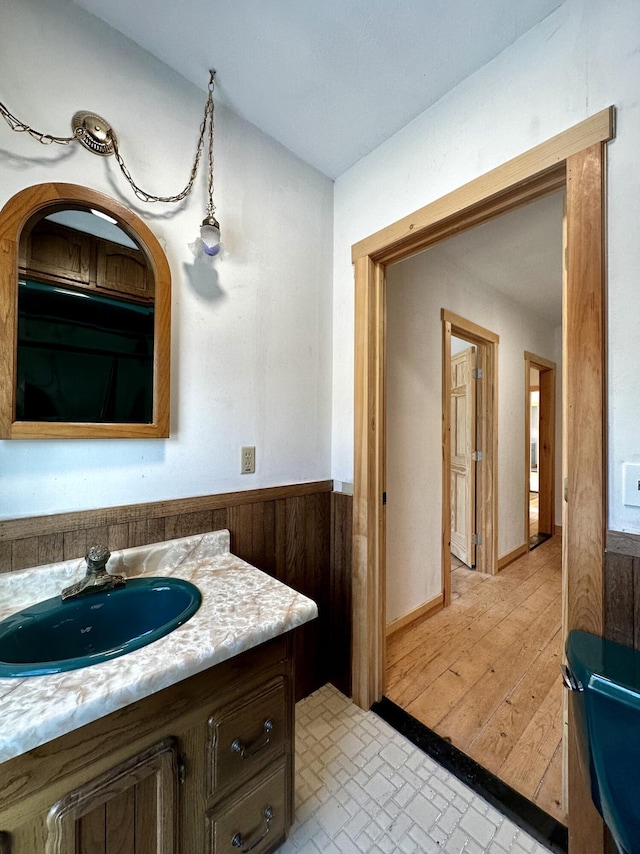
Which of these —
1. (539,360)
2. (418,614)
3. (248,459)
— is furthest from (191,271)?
(539,360)

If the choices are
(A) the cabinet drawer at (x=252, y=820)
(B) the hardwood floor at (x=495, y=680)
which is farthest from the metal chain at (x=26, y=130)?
(B) the hardwood floor at (x=495, y=680)

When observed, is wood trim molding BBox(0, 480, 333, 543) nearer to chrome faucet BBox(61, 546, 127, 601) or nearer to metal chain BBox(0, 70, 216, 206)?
chrome faucet BBox(61, 546, 127, 601)

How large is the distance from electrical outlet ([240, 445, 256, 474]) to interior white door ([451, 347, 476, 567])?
227cm

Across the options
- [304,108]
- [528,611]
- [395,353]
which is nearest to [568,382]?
[395,353]

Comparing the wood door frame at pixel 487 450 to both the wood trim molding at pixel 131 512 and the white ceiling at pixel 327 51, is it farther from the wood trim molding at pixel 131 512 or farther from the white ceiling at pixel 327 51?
the wood trim molding at pixel 131 512

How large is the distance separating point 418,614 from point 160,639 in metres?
1.96

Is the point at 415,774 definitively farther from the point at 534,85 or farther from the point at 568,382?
the point at 534,85

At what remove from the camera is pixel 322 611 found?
5.58 ft

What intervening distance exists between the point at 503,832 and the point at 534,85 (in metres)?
2.36

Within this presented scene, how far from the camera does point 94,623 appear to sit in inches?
36.7

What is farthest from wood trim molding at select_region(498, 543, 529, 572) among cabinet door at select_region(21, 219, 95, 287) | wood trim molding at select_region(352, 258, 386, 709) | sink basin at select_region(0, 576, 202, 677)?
cabinet door at select_region(21, 219, 95, 287)

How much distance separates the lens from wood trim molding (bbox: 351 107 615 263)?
1.00 meters

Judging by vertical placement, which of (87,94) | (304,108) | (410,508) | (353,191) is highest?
(304,108)

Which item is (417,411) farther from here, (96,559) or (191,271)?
(96,559)
